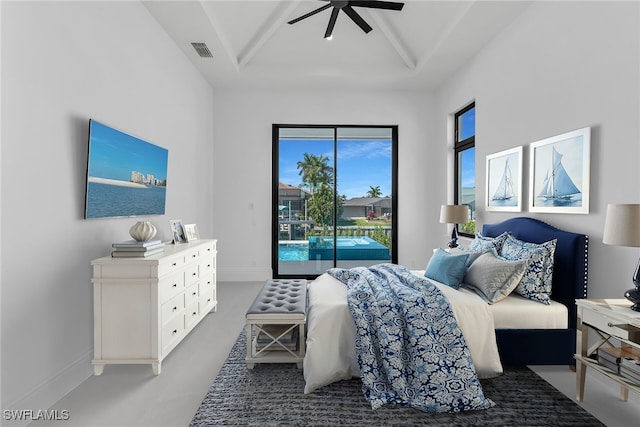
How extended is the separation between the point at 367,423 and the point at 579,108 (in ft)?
9.23

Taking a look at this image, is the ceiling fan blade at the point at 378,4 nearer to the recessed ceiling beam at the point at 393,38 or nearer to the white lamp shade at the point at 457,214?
the recessed ceiling beam at the point at 393,38

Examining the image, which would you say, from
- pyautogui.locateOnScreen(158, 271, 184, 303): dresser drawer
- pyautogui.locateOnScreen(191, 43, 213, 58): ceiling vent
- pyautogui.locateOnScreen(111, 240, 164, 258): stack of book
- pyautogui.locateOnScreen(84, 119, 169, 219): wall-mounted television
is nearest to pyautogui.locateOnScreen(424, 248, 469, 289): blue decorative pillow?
pyautogui.locateOnScreen(158, 271, 184, 303): dresser drawer

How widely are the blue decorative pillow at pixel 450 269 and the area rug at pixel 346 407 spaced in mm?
780

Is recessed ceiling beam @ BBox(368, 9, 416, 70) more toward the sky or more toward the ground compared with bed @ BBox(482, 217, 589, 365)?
more toward the sky

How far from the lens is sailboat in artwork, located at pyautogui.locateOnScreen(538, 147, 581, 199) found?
2861 millimetres

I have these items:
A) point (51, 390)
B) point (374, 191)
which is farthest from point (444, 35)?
point (51, 390)

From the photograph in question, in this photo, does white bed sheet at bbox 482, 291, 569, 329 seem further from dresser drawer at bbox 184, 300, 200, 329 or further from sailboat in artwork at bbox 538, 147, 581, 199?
dresser drawer at bbox 184, 300, 200, 329

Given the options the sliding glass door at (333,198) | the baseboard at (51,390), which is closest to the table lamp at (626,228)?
the baseboard at (51,390)

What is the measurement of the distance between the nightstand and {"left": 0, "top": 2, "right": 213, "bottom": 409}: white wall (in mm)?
3365

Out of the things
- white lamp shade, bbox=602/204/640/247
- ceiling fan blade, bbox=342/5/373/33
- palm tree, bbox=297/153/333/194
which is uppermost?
ceiling fan blade, bbox=342/5/373/33

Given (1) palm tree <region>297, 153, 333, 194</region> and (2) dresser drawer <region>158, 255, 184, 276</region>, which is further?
(1) palm tree <region>297, 153, 333, 194</region>

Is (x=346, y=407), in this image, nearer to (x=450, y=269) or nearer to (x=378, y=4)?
(x=450, y=269)

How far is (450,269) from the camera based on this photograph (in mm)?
3020

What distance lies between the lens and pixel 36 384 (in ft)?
6.93
